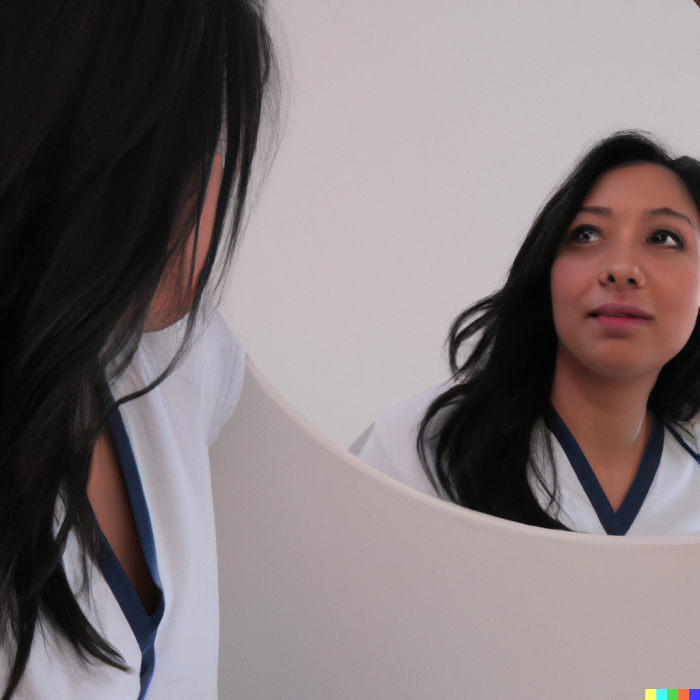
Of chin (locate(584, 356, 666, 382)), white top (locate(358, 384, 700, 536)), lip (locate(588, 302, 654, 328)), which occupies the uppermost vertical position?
lip (locate(588, 302, 654, 328))

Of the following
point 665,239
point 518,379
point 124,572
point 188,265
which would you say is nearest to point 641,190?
point 665,239

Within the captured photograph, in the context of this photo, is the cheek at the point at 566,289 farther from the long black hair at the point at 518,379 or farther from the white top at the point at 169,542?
the white top at the point at 169,542

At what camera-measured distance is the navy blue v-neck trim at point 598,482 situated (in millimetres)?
395

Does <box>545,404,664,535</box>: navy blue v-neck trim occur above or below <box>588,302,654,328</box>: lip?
below

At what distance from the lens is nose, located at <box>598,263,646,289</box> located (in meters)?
0.38

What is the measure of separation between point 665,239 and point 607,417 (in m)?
0.11

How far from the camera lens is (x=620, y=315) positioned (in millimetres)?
380

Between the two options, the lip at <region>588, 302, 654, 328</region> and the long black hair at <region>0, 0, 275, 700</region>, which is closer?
the long black hair at <region>0, 0, 275, 700</region>

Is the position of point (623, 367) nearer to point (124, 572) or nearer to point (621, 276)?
point (621, 276)

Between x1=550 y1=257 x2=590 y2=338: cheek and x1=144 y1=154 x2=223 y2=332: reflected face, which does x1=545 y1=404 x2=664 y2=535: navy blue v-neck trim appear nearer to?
x1=550 y1=257 x2=590 y2=338: cheek

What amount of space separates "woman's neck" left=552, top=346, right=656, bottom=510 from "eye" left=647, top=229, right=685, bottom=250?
0.08 meters

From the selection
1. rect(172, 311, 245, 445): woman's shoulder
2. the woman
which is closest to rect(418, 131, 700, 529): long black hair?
the woman

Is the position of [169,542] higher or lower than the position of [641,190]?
lower

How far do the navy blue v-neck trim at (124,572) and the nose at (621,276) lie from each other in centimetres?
30
